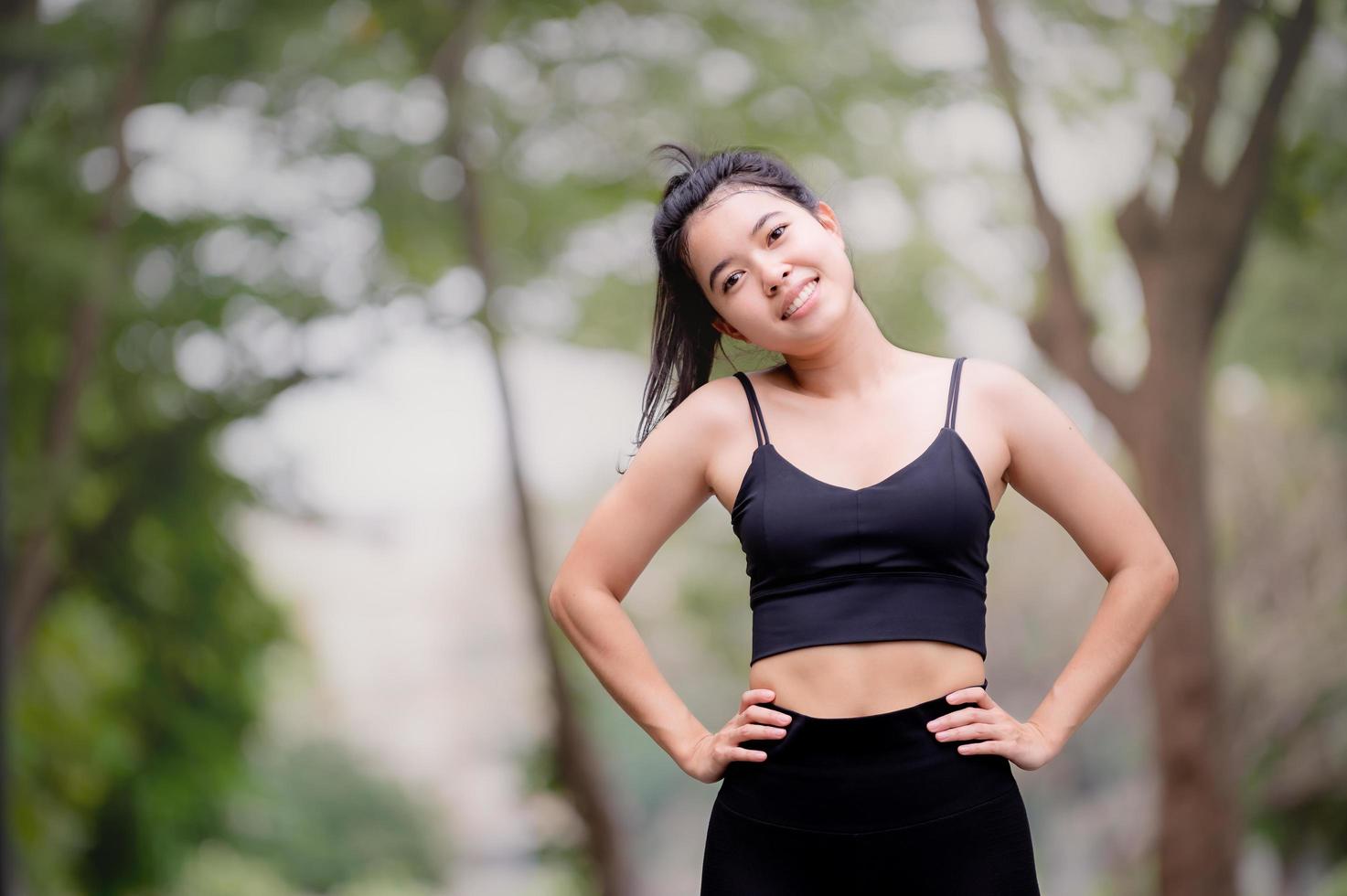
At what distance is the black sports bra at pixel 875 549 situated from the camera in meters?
1.38

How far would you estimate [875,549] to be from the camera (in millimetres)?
1379

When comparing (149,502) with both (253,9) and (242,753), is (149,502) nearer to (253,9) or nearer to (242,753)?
(242,753)

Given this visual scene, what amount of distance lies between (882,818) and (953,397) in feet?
1.51

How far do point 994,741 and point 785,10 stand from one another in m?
5.42

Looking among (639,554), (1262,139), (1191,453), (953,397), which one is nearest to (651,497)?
(639,554)

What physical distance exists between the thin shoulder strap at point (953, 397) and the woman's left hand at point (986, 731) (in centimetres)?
29

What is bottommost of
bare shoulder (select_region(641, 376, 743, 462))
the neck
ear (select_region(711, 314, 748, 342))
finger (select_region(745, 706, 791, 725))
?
finger (select_region(745, 706, 791, 725))

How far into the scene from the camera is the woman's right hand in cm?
140

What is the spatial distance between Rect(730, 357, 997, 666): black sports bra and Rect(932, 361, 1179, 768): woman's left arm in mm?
85

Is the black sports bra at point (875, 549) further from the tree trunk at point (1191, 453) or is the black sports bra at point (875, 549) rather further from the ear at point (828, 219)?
the tree trunk at point (1191, 453)

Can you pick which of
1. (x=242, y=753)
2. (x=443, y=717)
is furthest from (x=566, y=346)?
(x=443, y=717)

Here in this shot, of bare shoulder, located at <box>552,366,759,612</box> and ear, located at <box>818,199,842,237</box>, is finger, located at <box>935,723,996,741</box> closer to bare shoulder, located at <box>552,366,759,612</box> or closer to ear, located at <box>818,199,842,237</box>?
bare shoulder, located at <box>552,366,759,612</box>

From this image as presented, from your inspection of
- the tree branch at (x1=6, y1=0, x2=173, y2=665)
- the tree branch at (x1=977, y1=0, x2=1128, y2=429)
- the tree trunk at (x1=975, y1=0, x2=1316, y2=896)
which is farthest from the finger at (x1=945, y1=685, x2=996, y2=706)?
the tree branch at (x1=6, y1=0, x2=173, y2=665)

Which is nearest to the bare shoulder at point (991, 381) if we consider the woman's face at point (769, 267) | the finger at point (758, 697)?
the woman's face at point (769, 267)
